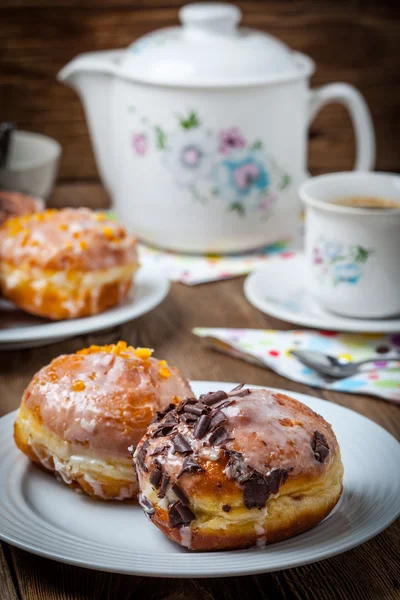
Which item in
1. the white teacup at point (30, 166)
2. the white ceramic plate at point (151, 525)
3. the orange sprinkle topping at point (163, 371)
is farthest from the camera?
the white teacup at point (30, 166)

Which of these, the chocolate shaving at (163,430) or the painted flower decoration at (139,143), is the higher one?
the chocolate shaving at (163,430)

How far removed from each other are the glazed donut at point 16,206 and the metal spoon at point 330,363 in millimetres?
514

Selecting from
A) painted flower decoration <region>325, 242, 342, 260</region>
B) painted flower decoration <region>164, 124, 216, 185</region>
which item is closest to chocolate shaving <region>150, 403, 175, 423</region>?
painted flower decoration <region>325, 242, 342, 260</region>

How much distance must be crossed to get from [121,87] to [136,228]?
9.5 inches

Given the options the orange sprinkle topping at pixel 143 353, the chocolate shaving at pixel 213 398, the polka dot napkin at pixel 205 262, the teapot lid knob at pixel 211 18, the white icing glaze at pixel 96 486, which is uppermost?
the teapot lid knob at pixel 211 18

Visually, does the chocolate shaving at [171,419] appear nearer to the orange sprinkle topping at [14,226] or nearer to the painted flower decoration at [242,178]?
the orange sprinkle topping at [14,226]

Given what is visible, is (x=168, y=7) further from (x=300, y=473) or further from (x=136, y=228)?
(x=300, y=473)

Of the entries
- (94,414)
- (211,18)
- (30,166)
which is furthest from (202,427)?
(30,166)

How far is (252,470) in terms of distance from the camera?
65 centimetres

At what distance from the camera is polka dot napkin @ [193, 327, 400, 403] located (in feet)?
3.38

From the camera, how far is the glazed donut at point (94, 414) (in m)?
0.76

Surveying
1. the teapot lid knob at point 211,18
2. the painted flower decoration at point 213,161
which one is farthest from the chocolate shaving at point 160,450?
the teapot lid knob at point 211,18

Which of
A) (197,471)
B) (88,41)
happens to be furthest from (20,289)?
(88,41)

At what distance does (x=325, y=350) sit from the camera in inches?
45.4
